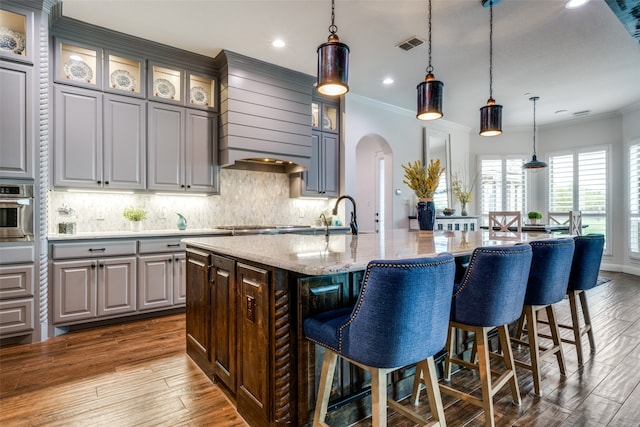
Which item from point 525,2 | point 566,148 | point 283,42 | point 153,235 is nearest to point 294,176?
point 283,42

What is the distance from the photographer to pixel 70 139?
135 inches

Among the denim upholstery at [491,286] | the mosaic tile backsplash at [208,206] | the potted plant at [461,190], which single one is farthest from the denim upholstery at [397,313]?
the potted plant at [461,190]

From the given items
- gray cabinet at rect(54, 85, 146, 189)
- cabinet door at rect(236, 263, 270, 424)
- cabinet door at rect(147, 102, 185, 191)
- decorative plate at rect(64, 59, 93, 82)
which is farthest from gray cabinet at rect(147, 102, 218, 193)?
cabinet door at rect(236, 263, 270, 424)

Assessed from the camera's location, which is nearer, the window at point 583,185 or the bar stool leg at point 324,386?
the bar stool leg at point 324,386

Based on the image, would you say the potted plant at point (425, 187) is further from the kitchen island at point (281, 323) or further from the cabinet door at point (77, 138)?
the cabinet door at point (77, 138)

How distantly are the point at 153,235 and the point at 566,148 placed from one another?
26.8 ft

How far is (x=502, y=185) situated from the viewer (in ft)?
26.1

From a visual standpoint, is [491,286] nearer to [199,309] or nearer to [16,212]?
[199,309]

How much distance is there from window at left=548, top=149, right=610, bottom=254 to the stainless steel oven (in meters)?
8.86

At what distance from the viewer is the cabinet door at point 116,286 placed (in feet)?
10.9

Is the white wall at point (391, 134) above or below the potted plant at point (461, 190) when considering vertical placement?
above

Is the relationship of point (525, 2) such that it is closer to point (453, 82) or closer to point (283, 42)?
point (453, 82)

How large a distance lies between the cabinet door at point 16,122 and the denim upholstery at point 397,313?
10.6 feet

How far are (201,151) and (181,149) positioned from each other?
0.78 ft
